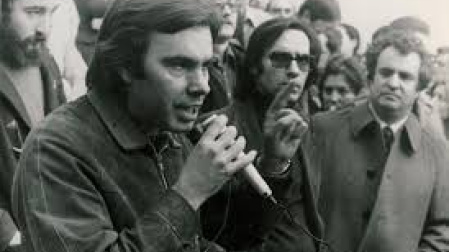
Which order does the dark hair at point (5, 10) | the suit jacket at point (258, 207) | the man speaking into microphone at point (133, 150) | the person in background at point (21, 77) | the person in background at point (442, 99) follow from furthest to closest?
1. the person in background at point (442, 99)
2. the dark hair at point (5, 10)
3. the person in background at point (21, 77)
4. the suit jacket at point (258, 207)
5. the man speaking into microphone at point (133, 150)

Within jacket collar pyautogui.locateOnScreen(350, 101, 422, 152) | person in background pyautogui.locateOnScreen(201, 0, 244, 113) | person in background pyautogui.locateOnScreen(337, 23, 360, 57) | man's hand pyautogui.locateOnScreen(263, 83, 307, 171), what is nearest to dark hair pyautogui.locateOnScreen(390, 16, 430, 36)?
person in background pyautogui.locateOnScreen(337, 23, 360, 57)

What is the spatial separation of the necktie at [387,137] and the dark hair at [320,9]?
2286 millimetres

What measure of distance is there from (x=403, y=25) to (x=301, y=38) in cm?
217

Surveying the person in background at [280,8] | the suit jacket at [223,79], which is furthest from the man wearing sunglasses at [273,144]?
the person in background at [280,8]

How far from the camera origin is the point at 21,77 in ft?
11.5

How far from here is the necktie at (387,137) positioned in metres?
4.61

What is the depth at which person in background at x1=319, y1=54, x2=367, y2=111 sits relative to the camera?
19.3 feet

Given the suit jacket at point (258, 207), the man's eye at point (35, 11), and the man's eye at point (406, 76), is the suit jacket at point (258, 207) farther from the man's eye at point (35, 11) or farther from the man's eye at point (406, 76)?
the man's eye at point (406, 76)

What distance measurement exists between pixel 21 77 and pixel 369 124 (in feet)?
6.50

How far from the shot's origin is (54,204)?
2.14m

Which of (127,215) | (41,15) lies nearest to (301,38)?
(41,15)

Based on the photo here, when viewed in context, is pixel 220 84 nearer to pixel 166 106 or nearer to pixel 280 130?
pixel 280 130

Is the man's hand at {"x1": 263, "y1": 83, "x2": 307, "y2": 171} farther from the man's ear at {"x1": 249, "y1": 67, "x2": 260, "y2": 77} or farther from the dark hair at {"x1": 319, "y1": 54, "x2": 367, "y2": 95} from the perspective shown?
the dark hair at {"x1": 319, "y1": 54, "x2": 367, "y2": 95}

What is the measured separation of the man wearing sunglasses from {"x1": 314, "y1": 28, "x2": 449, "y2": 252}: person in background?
1.74 ft
